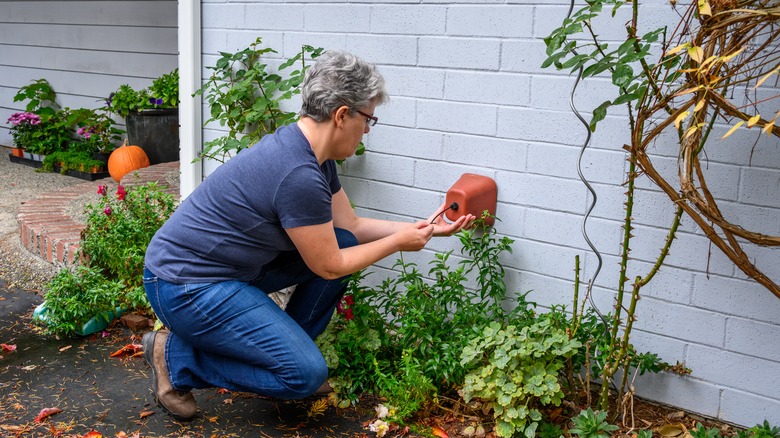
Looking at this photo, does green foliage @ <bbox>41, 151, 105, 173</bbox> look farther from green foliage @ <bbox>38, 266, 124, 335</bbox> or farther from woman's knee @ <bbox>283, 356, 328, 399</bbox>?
woman's knee @ <bbox>283, 356, 328, 399</bbox>

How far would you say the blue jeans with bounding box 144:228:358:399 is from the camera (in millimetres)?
2721

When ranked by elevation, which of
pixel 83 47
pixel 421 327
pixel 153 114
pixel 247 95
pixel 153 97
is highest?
pixel 83 47

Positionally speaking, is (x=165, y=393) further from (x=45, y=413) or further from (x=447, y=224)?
(x=447, y=224)

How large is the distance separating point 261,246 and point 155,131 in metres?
→ 4.30

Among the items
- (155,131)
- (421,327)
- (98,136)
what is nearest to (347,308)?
(421,327)

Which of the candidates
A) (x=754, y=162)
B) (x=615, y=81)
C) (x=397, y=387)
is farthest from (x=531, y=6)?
(x=397, y=387)

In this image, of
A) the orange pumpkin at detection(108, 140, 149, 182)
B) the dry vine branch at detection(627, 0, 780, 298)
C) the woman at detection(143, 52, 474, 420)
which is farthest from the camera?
the orange pumpkin at detection(108, 140, 149, 182)

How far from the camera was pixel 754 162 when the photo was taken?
272 centimetres

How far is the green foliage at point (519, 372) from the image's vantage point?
107 inches

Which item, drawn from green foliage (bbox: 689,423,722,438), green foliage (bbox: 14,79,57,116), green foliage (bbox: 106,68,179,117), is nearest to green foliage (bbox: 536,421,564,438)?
green foliage (bbox: 689,423,722,438)

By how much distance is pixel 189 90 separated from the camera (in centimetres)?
426

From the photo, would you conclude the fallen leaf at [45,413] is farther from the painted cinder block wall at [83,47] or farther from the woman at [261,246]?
the painted cinder block wall at [83,47]

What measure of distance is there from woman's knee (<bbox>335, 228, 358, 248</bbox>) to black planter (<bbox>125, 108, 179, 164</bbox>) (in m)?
3.97

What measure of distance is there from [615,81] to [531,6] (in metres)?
0.69
